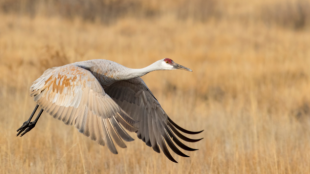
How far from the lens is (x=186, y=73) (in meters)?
9.85

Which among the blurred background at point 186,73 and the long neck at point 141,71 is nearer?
the long neck at point 141,71

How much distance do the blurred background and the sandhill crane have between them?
46cm

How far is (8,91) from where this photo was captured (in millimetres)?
7629

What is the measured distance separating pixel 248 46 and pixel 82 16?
6.73 meters

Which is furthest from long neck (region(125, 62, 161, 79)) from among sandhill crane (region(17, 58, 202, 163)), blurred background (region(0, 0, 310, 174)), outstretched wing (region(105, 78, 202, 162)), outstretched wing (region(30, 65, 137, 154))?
blurred background (region(0, 0, 310, 174))

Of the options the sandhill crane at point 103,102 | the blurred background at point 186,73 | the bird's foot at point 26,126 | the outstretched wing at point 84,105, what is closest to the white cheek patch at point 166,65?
the sandhill crane at point 103,102

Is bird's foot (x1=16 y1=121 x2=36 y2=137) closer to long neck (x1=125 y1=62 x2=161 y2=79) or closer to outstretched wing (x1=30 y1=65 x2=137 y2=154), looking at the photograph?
outstretched wing (x1=30 y1=65 x2=137 y2=154)

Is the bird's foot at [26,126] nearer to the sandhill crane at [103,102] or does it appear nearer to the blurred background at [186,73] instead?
the sandhill crane at [103,102]

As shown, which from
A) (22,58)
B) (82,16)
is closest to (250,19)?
(82,16)

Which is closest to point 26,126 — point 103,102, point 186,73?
point 103,102

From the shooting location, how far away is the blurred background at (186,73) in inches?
188

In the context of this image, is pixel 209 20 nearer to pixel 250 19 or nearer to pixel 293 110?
pixel 250 19

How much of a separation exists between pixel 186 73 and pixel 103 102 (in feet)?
20.6

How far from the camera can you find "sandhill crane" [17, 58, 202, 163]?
143 inches
